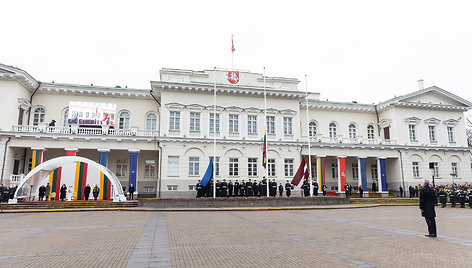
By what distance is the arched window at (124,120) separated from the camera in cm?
3238

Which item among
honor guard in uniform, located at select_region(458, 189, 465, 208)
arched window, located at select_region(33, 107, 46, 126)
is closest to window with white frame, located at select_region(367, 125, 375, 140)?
honor guard in uniform, located at select_region(458, 189, 465, 208)

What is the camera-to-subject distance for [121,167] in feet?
103

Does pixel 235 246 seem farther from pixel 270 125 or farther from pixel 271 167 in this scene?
pixel 270 125

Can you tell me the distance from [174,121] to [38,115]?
1347 cm

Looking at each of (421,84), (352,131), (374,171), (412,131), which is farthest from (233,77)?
(421,84)

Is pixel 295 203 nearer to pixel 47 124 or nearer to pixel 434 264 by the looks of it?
pixel 434 264

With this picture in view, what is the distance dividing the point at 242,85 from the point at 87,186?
17.2m

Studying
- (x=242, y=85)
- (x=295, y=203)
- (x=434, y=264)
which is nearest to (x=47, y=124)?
(x=242, y=85)

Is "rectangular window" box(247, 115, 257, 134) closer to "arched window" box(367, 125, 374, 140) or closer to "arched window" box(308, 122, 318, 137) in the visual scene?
"arched window" box(308, 122, 318, 137)

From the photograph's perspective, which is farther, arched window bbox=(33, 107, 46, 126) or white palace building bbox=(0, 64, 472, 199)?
arched window bbox=(33, 107, 46, 126)

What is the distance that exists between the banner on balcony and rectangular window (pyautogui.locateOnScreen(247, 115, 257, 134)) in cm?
1323

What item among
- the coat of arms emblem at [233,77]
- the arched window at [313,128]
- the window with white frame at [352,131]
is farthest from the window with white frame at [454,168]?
the coat of arms emblem at [233,77]

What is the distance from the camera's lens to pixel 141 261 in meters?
6.74

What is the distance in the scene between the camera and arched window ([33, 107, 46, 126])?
30672 millimetres
